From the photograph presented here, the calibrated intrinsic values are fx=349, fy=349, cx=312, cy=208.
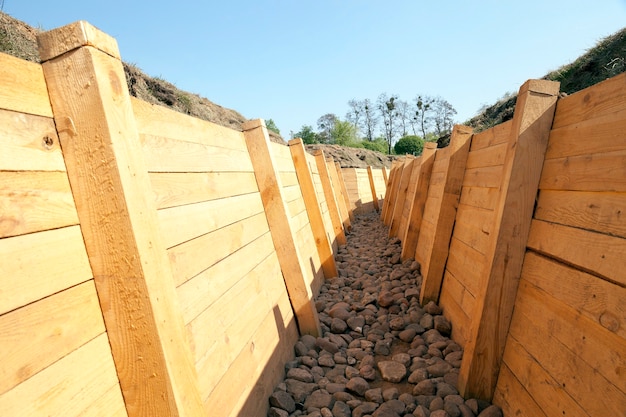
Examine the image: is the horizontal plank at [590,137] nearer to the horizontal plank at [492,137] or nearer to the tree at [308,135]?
the horizontal plank at [492,137]

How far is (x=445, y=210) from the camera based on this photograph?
344 cm

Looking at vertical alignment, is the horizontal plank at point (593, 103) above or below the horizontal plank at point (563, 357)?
above

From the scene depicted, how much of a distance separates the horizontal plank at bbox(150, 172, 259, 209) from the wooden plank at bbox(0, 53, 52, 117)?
511 mm

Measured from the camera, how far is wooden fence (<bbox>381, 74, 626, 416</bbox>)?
4.37 feet

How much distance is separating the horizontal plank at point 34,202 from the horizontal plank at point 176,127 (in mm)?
533

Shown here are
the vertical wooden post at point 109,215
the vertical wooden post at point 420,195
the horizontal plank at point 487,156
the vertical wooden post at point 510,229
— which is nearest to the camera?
the vertical wooden post at point 109,215

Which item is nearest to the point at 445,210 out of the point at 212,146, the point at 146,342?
the point at 212,146

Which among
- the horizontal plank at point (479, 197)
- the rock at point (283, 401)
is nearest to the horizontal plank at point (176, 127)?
the rock at point (283, 401)

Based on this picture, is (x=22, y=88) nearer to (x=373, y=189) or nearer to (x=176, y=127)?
(x=176, y=127)

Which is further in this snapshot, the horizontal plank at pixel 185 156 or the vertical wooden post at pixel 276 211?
the vertical wooden post at pixel 276 211

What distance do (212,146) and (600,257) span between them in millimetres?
2070

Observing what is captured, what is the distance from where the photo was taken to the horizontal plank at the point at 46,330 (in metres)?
0.85

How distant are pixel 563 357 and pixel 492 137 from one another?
1.78m

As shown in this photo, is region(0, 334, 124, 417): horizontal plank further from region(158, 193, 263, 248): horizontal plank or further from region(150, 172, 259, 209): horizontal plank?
region(150, 172, 259, 209): horizontal plank
